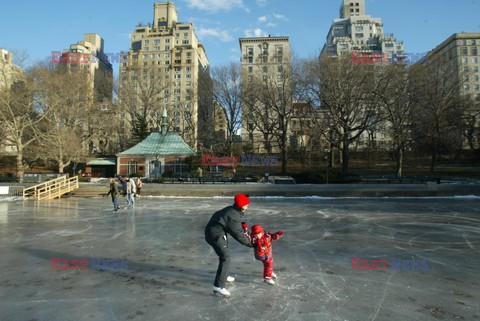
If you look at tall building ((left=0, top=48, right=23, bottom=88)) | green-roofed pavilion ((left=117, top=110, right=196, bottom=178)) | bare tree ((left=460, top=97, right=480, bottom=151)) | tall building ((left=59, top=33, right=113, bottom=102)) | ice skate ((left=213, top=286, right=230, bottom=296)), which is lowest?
ice skate ((left=213, top=286, right=230, bottom=296))

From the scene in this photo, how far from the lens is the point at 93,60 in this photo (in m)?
115

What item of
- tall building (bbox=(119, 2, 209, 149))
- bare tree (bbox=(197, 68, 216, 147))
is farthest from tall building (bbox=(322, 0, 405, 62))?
bare tree (bbox=(197, 68, 216, 147))

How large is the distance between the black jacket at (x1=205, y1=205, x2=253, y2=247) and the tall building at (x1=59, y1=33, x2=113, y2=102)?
54533mm

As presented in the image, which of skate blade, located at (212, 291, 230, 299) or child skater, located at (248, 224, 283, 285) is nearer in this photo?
skate blade, located at (212, 291, 230, 299)

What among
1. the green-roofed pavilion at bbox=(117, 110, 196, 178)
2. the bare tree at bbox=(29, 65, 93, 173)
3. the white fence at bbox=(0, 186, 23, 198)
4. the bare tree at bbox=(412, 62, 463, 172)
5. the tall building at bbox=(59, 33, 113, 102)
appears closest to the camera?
the white fence at bbox=(0, 186, 23, 198)

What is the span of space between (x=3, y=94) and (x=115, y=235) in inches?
1390

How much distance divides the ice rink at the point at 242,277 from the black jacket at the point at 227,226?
96 centimetres

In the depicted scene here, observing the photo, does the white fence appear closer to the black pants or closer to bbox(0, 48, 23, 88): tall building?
bbox(0, 48, 23, 88): tall building

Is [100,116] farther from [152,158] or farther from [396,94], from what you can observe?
[396,94]

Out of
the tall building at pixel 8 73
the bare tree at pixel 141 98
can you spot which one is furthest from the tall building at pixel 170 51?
the tall building at pixel 8 73

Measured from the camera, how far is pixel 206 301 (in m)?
4.61

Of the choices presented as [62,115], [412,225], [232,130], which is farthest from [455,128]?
[62,115]

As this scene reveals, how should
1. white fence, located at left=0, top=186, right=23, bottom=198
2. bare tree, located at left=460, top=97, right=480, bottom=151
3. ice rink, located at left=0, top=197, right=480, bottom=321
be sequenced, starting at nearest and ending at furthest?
1. ice rink, located at left=0, top=197, right=480, bottom=321
2. white fence, located at left=0, top=186, right=23, bottom=198
3. bare tree, located at left=460, top=97, right=480, bottom=151

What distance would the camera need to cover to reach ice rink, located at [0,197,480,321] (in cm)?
432
